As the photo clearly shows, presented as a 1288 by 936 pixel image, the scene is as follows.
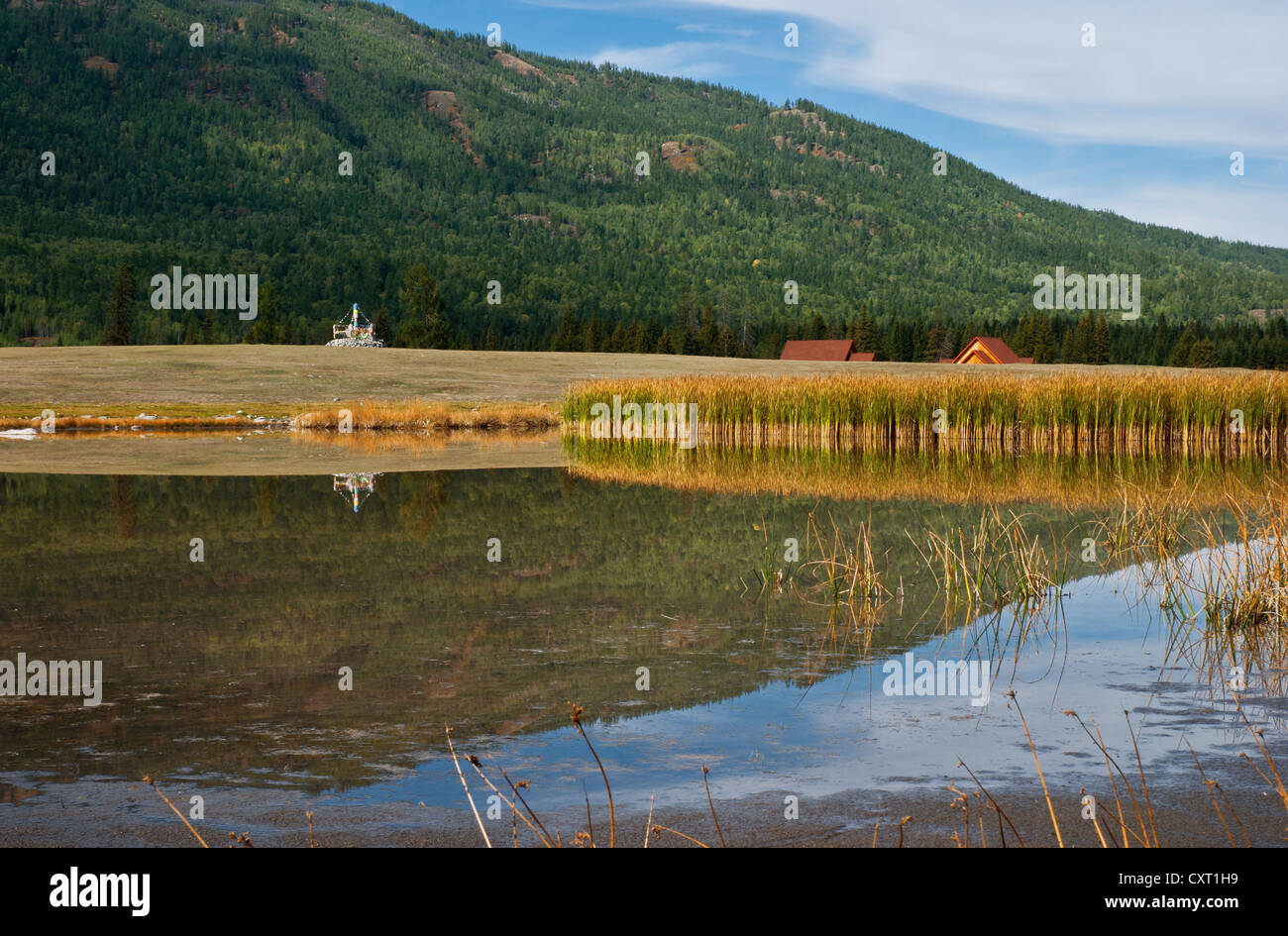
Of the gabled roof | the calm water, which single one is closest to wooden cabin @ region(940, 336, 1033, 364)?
the gabled roof

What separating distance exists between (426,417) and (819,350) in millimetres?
82452

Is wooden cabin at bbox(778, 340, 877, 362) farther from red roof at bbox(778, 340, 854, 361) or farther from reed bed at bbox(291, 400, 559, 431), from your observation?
reed bed at bbox(291, 400, 559, 431)

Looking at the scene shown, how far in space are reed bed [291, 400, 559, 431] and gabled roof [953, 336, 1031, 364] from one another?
7588 cm

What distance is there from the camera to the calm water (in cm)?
588

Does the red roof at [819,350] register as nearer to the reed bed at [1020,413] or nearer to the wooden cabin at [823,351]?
the wooden cabin at [823,351]

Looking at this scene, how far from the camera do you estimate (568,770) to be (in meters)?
5.73

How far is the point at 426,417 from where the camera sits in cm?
3934

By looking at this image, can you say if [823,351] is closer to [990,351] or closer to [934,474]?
[990,351]

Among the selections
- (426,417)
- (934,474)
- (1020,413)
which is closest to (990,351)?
(426,417)

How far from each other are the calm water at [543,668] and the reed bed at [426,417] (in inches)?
983

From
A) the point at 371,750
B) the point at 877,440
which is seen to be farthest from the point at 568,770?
the point at 877,440

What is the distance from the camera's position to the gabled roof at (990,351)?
362 feet

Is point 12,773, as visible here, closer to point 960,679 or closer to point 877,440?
point 960,679

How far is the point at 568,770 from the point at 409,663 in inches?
96.8
